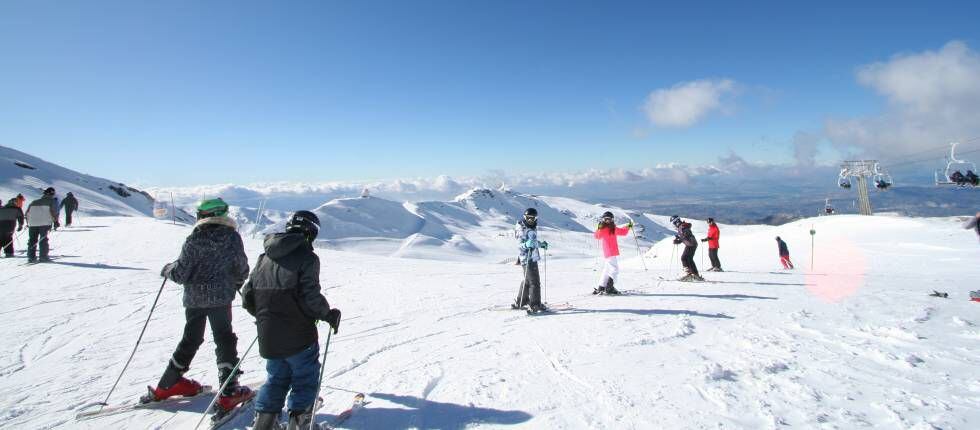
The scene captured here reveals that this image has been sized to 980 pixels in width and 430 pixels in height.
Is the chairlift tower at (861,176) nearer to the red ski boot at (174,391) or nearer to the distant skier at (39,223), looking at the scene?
the red ski boot at (174,391)

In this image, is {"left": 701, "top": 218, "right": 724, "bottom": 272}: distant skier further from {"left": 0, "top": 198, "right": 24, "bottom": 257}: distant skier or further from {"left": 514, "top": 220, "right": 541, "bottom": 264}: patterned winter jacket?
{"left": 0, "top": 198, "right": 24, "bottom": 257}: distant skier

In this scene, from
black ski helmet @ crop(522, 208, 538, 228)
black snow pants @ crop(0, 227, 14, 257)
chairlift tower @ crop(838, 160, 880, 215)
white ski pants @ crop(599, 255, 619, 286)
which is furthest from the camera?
chairlift tower @ crop(838, 160, 880, 215)

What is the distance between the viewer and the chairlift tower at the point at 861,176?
48.6m

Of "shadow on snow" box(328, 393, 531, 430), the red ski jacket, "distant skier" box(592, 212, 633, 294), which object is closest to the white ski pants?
"distant skier" box(592, 212, 633, 294)

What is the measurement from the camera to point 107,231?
21.3m

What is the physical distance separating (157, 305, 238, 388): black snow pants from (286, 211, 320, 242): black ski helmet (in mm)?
1511

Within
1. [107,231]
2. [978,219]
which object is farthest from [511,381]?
[107,231]

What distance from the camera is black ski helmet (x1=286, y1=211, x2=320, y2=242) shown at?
12.5 ft

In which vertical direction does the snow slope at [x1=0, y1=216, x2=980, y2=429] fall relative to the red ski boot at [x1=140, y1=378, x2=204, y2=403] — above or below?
below

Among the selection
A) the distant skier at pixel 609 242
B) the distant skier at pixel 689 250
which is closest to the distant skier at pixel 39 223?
the distant skier at pixel 609 242

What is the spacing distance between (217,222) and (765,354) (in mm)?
6997

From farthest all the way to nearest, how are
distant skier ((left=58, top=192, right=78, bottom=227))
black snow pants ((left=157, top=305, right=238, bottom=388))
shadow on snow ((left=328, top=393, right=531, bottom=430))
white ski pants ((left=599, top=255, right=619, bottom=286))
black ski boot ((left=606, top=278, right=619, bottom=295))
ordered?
distant skier ((left=58, top=192, right=78, bottom=227))
black ski boot ((left=606, top=278, right=619, bottom=295))
white ski pants ((left=599, top=255, right=619, bottom=286))
black snow pants ((left=157, top=305, right=238, bottom=388))
shadow on snow ((left=328, top=393, right=531, bottom=430))

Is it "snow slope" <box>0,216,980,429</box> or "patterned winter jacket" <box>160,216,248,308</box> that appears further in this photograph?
"patterned winter jacket" <box>160,216,248,308</box>

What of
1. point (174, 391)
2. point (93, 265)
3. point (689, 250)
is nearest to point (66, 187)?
point (93, 265)
